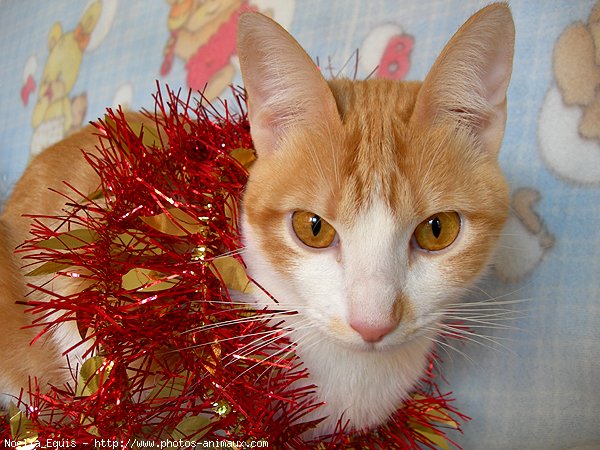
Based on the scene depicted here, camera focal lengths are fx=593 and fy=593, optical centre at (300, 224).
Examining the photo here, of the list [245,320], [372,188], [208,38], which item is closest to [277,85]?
[372,188]

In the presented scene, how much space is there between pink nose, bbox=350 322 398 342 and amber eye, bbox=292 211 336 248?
110mm

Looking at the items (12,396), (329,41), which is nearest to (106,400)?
(12,396)

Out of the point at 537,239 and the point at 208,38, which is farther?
the point at 208,38

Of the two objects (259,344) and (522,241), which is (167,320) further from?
(522,241)

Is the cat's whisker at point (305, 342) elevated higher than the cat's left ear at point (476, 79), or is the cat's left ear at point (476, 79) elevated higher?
the cat's left ear at point (476, 79)

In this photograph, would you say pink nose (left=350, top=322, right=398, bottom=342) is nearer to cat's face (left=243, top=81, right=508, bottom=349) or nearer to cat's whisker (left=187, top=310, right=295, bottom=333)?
cat's face (left=243, top=81, right=508, bottom=349)

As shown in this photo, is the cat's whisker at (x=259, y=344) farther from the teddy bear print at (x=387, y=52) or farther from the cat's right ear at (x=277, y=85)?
the teddy bear print at (x=387, y=52)

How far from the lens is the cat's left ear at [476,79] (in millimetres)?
682

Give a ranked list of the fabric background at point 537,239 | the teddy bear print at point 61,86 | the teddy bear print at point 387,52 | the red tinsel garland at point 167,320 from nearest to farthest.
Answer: the red tinsel garland at point 167,320, the fabric background at point 537,239, the teddy bear print at point 387,52, the teddy bear print at point 61,86

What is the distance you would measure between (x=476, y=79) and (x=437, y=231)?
19cm

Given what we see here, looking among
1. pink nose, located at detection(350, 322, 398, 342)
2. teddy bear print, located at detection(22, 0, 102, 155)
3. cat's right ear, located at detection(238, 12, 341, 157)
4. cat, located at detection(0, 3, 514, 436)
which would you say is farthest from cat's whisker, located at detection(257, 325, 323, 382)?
teddy bear print, located at detection(22, 0, 102, 155)

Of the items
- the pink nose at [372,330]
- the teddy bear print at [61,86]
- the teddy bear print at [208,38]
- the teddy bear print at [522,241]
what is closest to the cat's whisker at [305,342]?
the pink nose at [372,330]

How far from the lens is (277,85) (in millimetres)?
746

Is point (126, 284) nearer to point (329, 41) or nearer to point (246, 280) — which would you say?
point (246, 280)
